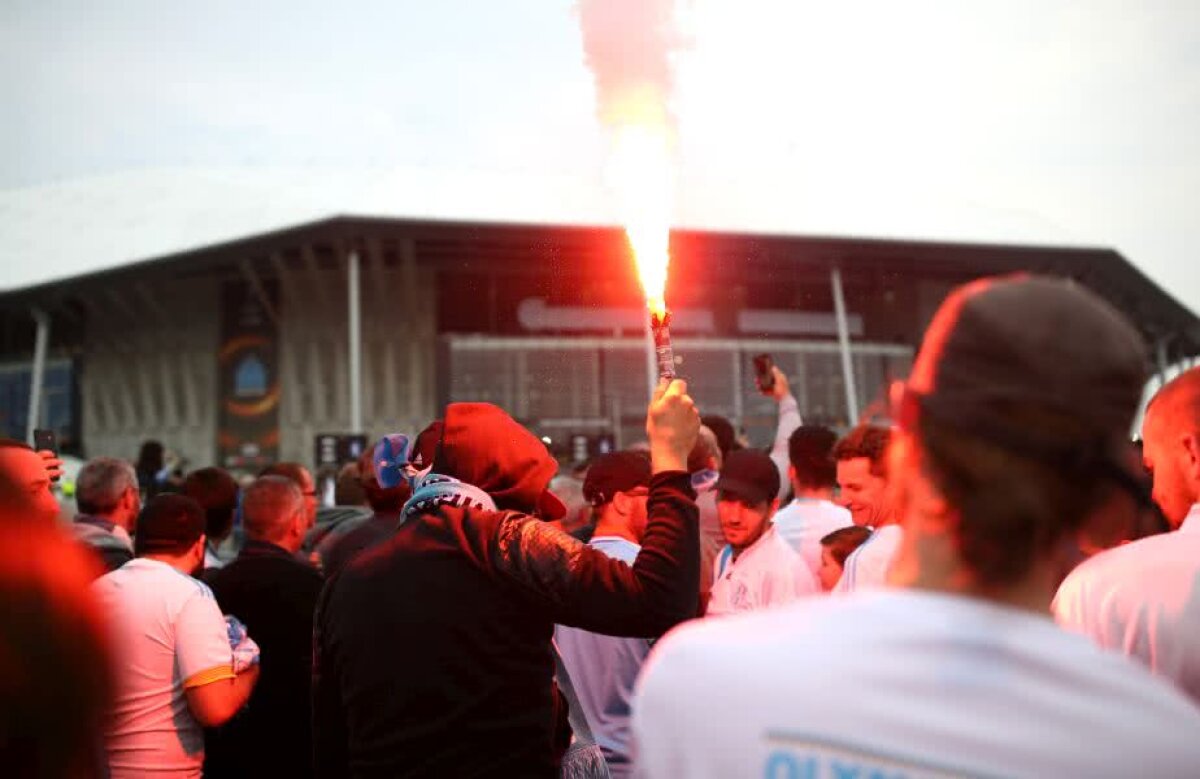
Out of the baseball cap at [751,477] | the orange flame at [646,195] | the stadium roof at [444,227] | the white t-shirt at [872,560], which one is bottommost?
the white t-shirt at [872,560]

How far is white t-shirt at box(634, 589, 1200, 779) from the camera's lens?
3.83 feet

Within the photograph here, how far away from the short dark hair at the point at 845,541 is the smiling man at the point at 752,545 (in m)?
0.24

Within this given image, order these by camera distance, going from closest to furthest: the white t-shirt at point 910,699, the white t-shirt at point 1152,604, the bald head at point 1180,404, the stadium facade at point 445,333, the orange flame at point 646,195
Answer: the white t-shirt at point 910,699, the white t-shirt at point 1152,604, the bald head at point 1180,404, the orange flame at point 646,195, the stadium facade at point 445,333

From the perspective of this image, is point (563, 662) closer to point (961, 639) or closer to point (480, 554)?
point (480, 554)

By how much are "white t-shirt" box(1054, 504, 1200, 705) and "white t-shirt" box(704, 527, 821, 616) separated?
209 centimetres

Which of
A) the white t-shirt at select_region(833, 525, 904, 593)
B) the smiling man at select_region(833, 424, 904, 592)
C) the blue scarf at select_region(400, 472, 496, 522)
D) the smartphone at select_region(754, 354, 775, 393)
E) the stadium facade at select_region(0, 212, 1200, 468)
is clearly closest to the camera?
the blue scarf at select_region(400, 472, 496, 522)

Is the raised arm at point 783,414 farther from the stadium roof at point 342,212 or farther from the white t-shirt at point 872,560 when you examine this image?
the stadium roof at point 342,212

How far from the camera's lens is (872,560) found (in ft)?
13.6

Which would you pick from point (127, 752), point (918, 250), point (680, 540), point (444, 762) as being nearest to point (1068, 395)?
point (680, 540)

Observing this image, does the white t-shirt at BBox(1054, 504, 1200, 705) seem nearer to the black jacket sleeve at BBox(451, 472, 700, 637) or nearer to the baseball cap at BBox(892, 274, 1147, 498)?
the black jacket sleeve at BBox(451, 472, 700, 637)

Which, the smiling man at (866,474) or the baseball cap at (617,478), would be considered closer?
the baseball cap at (617,478)

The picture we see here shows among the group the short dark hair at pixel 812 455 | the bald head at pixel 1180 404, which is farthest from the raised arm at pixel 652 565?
the short dark hair at pixel 812 455

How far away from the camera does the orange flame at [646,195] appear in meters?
3.54

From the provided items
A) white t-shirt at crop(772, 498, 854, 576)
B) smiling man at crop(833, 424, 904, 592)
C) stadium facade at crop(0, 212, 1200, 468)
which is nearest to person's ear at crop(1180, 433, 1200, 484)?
smiling man at crop(833, 424, 904, 592)
